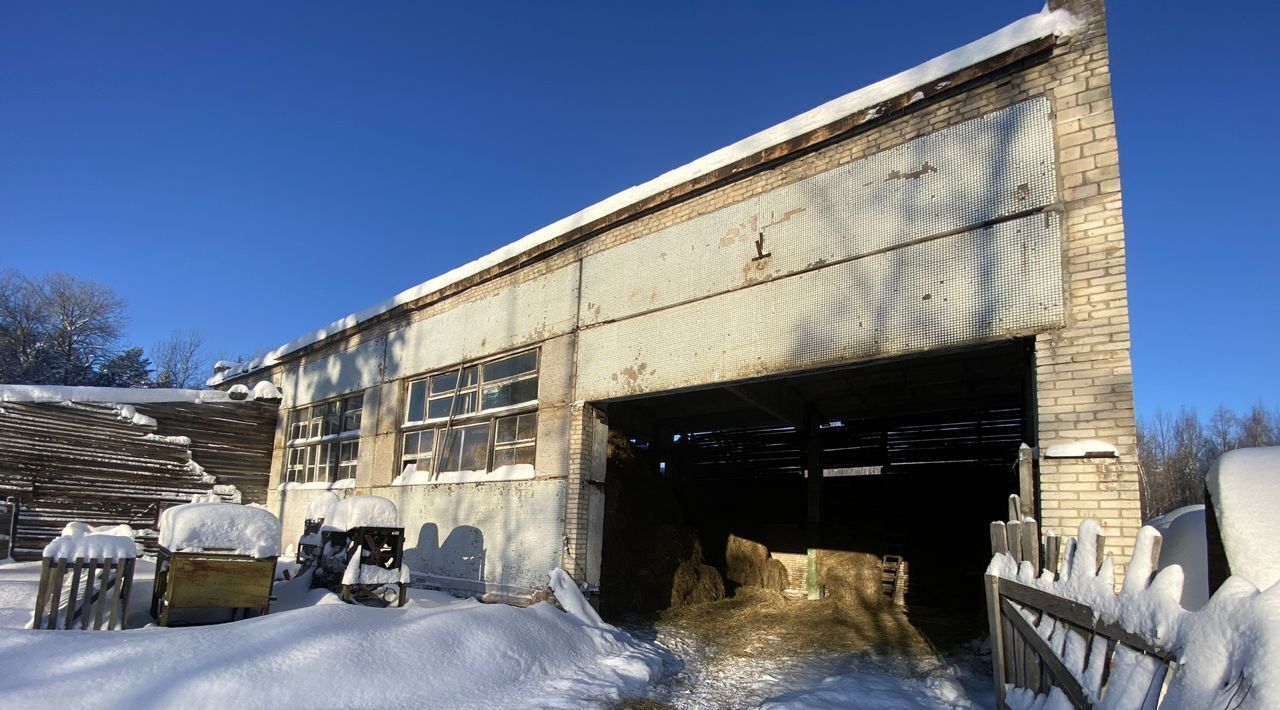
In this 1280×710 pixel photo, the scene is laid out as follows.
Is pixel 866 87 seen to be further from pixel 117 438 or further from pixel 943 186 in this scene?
pixel 117 438

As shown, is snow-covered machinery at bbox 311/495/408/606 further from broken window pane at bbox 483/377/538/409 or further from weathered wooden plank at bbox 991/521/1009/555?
weathered wooden plank at bbox 991/521/1009/555

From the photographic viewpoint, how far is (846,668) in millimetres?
7883

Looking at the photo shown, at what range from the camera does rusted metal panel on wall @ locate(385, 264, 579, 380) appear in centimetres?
1062

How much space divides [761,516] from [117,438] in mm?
13412

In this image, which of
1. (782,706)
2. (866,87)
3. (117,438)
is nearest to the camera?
(782,706)

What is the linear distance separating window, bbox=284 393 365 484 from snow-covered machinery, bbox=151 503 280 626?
6.51 meters

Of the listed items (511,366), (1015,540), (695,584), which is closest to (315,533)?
(511,366)

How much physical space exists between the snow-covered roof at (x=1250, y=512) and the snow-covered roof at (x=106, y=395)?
17507 mm

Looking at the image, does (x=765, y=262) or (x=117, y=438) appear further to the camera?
(x=117, y=438)

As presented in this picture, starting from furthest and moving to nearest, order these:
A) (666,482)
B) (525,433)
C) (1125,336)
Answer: (666,482)
(525,433)
(1125,336)

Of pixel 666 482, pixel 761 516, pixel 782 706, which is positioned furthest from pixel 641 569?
Result: pixel 782 706

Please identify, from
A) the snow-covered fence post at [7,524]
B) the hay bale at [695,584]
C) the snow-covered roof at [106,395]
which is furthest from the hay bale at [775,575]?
the snow-covered fence post at [7,524]

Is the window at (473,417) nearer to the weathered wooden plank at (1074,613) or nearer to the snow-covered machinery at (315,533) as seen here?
the snow-covered machinery at (315,533)

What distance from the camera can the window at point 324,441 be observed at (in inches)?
567
